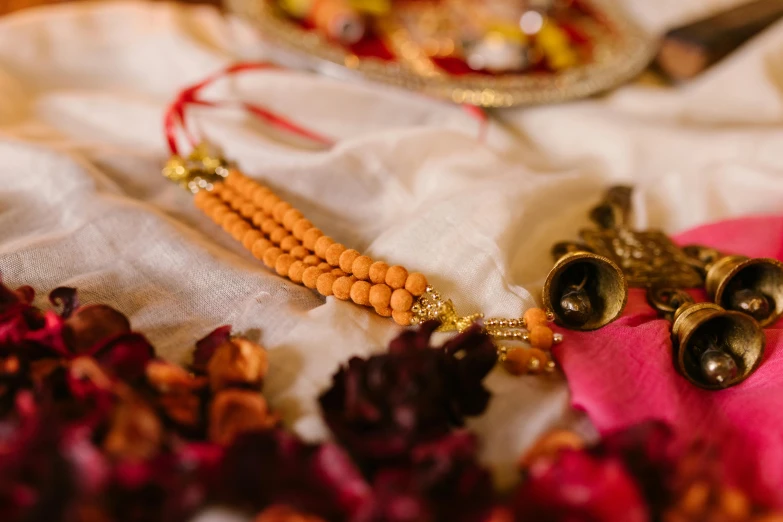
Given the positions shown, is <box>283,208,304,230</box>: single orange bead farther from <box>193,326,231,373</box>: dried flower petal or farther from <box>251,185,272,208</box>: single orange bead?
<box>193,326,231,373</box>: dried flower petal

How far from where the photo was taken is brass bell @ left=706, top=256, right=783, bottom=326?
62 cm

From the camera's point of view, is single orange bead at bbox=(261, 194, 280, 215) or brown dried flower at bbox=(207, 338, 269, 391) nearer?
brown dried flower at bbox=(207, 338, 269, 391)

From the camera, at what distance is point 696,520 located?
40cm

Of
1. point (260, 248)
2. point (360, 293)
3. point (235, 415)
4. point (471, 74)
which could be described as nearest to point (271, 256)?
point (260, 248)

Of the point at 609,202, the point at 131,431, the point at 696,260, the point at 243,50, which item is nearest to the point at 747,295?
the point at 696,260

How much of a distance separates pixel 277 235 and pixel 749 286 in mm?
515

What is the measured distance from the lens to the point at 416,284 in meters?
0.59

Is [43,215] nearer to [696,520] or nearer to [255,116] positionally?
[255,116]

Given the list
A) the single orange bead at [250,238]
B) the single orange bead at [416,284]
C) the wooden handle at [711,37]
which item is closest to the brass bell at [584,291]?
the single orange bead at [416,284]

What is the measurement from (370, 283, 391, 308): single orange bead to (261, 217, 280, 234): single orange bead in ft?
0.59

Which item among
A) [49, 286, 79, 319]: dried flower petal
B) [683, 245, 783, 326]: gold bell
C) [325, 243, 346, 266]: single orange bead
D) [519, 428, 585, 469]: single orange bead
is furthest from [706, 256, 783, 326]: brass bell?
[49, 286, 79, 319]: dried flower petal

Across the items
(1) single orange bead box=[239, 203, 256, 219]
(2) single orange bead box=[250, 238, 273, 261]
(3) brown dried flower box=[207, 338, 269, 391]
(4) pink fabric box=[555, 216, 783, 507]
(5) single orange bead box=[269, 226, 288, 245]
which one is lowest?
(4) pink fabric box=[555, 216, 783, 507]

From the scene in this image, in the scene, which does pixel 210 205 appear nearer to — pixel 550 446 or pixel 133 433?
pixel 133 433

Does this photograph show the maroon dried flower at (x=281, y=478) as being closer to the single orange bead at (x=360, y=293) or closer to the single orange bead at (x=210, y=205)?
the single orange bead at (x=360, y=293)
